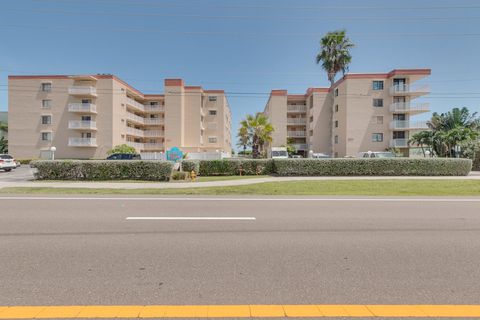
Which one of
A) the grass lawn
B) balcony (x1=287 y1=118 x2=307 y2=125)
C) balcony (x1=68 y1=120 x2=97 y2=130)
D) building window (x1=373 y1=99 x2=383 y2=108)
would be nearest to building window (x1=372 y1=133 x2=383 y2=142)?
building window (x1=373 y1=99 x2=383 y2=108)

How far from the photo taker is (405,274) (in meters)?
3.50

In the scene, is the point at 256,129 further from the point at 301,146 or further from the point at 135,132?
the point at 135,132

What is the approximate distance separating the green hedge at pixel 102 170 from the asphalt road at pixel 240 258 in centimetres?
911

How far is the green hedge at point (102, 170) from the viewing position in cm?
1631

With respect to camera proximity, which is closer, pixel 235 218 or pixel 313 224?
pixel 313 224

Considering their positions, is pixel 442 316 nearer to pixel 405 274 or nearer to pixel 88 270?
pixel 405 274

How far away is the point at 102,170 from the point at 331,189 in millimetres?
13292

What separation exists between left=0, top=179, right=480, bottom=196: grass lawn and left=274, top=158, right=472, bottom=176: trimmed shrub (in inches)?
140

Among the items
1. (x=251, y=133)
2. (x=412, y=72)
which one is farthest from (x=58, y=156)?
(x=412, y=72)

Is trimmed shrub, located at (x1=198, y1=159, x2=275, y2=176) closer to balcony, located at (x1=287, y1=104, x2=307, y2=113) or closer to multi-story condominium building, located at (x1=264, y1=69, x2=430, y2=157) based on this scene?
multi-story condominium building, located at (x1=264, y1=69, x2=430, y2=157)

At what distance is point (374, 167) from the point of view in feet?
59.7

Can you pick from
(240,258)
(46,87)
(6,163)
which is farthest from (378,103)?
(46,87)

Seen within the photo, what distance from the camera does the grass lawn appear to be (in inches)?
444

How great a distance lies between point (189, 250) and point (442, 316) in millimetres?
3308
